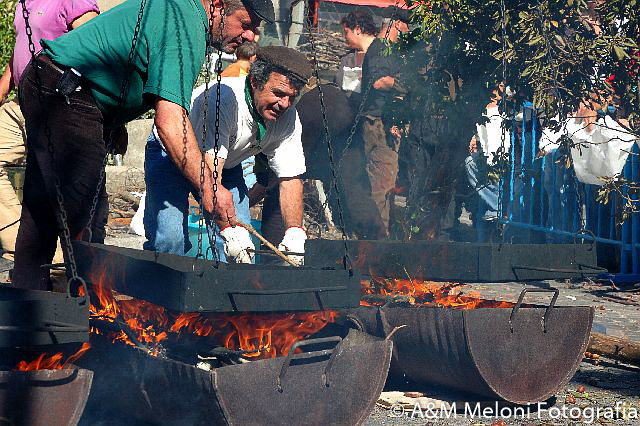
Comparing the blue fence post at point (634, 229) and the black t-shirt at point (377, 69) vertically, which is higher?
the black t-shirt at point (377, 69)

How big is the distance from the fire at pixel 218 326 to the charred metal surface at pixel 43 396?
66cm

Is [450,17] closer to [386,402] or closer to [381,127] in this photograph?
[381,127]

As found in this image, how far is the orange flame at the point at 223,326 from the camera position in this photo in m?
4.15

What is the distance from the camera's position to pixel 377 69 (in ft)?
27.0

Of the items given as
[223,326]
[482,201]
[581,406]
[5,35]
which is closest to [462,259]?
[581,406]

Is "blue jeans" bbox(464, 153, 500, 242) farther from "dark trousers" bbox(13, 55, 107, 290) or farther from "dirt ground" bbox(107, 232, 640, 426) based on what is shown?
"dark trousers" bbox(13, 55, 107, 290)

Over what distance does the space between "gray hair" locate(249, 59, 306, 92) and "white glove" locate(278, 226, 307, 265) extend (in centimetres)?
89

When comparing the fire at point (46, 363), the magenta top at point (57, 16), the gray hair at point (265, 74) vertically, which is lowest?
the fire at point (46, 363)

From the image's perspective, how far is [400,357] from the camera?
4.62 meters

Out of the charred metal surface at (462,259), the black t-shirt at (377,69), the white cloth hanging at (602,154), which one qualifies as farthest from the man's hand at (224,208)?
the white cloth hanging at (602,154)

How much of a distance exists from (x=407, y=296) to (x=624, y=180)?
2.94 m

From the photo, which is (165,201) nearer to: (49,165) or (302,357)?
(49,165)

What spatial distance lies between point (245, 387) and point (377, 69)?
518 cm

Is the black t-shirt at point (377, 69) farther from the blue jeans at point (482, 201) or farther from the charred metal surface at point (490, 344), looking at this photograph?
the charred metal surface at point (490, 344)
